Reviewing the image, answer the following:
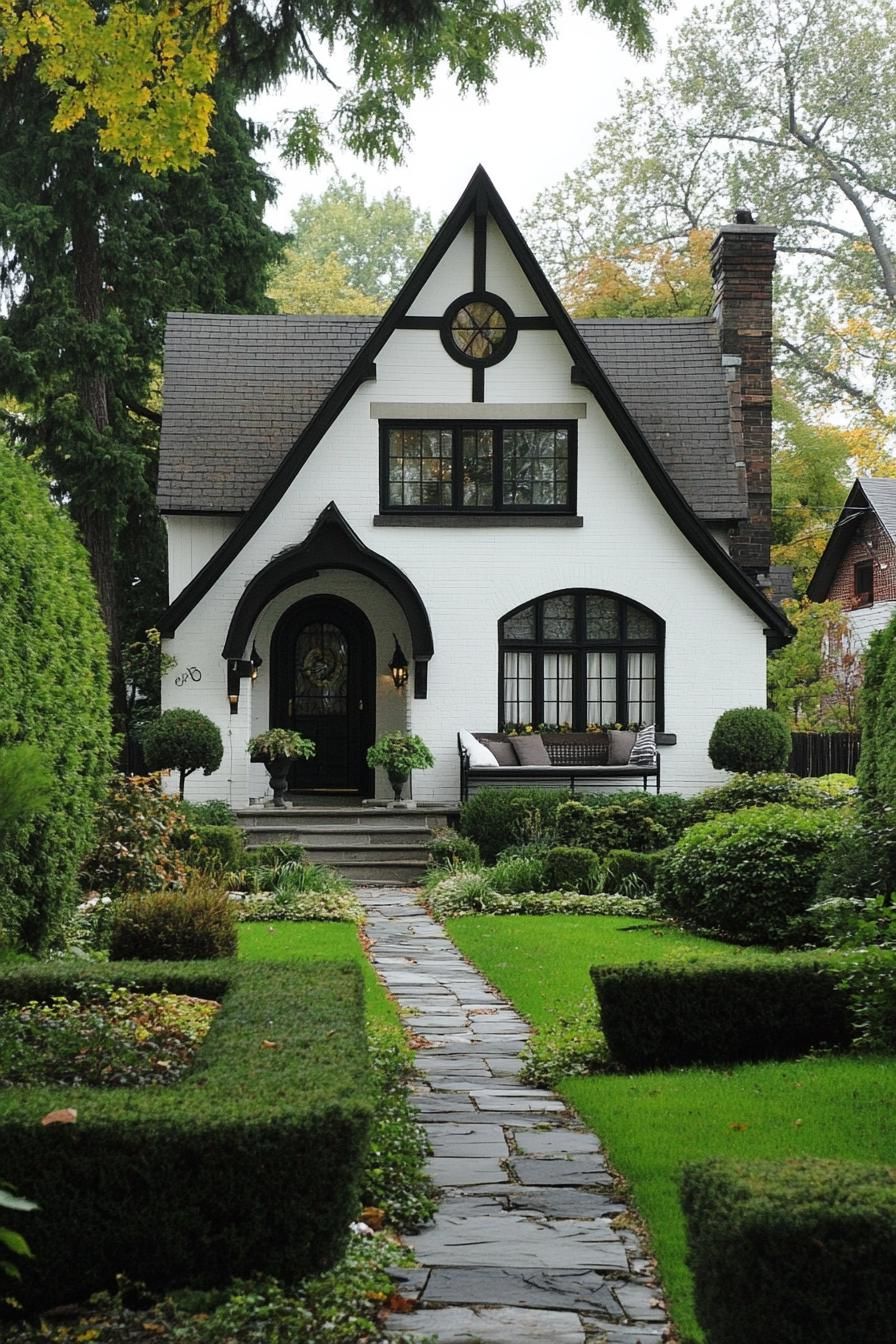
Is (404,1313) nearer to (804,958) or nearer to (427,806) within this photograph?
(804,958)

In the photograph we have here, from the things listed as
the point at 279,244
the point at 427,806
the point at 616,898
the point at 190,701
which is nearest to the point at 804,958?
the point at 616,898

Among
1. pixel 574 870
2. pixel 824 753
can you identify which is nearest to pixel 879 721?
pixel 574 870

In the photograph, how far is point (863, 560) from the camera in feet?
116

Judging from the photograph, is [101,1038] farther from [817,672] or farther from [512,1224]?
[817,672]

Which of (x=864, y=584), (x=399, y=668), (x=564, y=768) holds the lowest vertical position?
(x=564, y=768)

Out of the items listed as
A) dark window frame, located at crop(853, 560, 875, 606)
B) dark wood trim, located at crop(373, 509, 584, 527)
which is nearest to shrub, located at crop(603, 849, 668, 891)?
→ dark wood trim, located at crop(373, 509, 584, 527)

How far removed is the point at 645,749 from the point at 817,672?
1237 centimetres

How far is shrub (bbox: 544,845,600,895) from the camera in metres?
15.5

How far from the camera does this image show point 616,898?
1462 centimetres

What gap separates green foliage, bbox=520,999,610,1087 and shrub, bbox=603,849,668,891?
6.83m

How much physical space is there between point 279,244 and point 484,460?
27.9 ft

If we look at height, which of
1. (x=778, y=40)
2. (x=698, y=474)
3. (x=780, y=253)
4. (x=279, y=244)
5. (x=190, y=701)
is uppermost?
(x=778, y=40)

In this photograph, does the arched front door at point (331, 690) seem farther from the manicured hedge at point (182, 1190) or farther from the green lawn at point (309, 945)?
the manicured hedge at point (182, 1190)

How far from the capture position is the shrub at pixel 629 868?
15.5 metres
